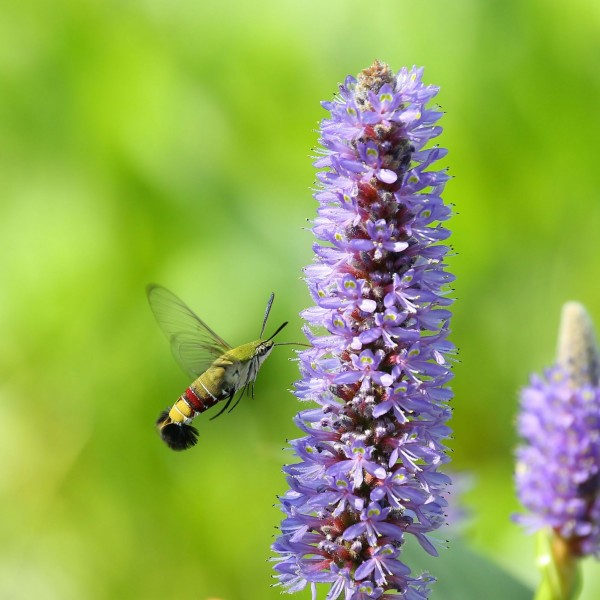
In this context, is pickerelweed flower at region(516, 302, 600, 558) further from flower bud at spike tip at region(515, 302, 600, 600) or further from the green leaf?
the green leaf

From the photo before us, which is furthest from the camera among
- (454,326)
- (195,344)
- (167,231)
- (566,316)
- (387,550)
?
(167,231)

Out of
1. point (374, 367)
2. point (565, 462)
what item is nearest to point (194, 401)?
point (374, 367)

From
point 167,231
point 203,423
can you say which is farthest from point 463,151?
point 203,423

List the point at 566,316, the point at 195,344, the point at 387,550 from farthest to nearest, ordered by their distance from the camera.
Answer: the point at 195,344, the point at 566,316, the point at 387,550

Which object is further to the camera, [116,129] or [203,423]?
[116,129]

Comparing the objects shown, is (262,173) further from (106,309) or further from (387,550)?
(387,550)

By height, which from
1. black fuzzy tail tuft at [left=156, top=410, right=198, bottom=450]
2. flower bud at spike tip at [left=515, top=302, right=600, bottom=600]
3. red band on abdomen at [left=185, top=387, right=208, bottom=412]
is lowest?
black fuzzy tail tuft at [left=156, top=410, right=198, bottom=450]

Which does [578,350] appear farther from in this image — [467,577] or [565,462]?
[467,577]

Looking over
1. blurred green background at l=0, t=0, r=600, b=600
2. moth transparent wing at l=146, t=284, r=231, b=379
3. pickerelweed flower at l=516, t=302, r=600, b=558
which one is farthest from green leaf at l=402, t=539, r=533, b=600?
blurred green background at l=0, t=0, r=600, b=600
